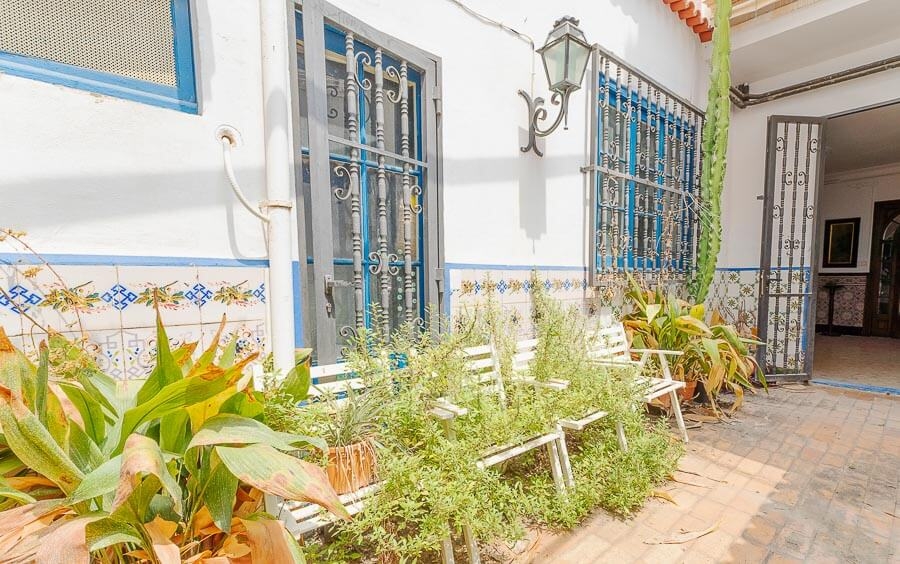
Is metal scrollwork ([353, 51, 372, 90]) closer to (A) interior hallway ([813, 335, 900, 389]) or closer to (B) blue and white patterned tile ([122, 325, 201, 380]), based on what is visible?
(B) blue and white patterned tile ([122, 325, 201, 380])

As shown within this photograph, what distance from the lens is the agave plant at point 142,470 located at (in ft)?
2.60

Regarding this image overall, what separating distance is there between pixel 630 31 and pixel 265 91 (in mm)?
3437

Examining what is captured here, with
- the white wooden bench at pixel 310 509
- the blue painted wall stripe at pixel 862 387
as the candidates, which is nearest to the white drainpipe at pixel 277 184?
the white wooden bench at pixel 310 509

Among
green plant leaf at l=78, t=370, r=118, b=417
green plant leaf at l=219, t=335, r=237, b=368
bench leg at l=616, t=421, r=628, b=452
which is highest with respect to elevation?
green plant leaf at l=219, t=335, r=237, b=368

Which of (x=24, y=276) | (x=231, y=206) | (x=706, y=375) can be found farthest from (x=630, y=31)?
(x=24, y=276)

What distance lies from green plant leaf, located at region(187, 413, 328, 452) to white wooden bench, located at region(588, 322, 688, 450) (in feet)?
6.41

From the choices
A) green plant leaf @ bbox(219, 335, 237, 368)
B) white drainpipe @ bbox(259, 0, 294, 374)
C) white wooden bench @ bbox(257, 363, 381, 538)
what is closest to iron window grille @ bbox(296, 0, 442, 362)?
white drainpipe @ bbox(259, 0, 294, 374)

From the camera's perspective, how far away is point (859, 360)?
5.04 metres

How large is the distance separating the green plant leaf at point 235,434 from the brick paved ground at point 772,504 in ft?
4.04

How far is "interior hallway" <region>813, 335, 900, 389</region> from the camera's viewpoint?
4176mm

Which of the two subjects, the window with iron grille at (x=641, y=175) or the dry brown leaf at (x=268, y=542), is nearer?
the dry brown leaf at (x=268, y=542)

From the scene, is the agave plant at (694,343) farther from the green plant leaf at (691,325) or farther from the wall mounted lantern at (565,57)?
the wall mounted lantern at (565,57)

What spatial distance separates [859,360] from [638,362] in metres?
4.90

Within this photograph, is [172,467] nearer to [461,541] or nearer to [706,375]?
[461,541]
